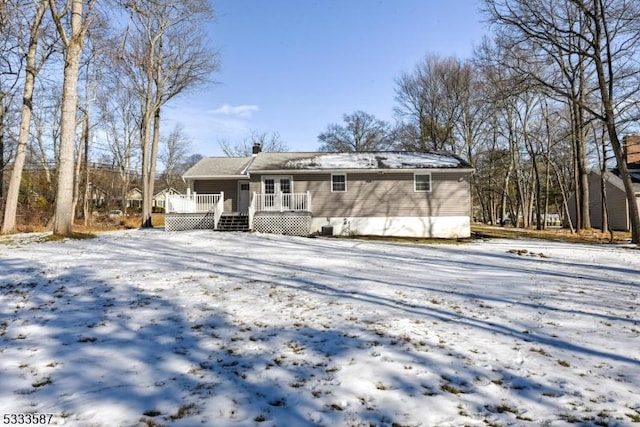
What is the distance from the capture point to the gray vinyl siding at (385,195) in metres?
17.9

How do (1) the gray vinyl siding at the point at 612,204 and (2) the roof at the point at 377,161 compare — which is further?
(1) the gray vinyl siding at the point at 612,204

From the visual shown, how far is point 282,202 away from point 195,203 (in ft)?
13.6

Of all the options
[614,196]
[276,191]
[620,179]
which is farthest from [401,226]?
[620,179]

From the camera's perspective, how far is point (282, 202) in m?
17.4

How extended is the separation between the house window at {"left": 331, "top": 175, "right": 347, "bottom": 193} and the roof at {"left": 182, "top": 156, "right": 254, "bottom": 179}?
429cm

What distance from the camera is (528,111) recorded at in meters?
30.8

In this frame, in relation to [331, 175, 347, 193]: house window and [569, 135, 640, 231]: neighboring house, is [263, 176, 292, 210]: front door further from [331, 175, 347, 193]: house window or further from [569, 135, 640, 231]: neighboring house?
[569, 135, 640, 231]: neighboring house

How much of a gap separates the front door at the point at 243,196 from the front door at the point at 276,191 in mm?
1495

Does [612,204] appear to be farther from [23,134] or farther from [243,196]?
[23,134]

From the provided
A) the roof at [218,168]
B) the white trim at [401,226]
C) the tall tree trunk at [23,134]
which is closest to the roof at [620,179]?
the white trim at [401,226]

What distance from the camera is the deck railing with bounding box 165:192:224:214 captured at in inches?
653

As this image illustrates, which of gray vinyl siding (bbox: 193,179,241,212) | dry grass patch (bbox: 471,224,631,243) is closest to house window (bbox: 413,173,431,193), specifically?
dry grass patch (bbox: 471,224,631,243)

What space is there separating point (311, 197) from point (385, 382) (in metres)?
14.9

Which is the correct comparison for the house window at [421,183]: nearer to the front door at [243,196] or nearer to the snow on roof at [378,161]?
the snow on roof at [378,161]
